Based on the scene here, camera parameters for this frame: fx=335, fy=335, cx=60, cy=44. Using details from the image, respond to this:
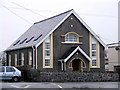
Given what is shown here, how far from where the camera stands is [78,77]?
1428 inches

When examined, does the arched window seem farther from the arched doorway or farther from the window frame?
the arched doorway

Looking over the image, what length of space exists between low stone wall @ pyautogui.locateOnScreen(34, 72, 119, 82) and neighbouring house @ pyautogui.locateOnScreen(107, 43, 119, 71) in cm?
2192

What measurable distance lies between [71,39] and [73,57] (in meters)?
2.88

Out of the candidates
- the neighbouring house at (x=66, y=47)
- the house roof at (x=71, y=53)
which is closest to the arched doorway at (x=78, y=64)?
the neighbouring house at (x=66, y=47)

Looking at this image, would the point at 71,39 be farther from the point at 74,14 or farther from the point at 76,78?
the point at 76,78

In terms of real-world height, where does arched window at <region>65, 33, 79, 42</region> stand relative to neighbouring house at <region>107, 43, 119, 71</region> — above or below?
above

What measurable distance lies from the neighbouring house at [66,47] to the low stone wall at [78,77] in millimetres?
5303

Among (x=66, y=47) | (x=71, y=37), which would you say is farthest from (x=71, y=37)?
(x=66, y=47)

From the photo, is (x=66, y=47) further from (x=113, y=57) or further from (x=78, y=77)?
(x=113, y=57)

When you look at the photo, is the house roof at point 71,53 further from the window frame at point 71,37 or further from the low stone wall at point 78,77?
the low stone wall at point 78,77

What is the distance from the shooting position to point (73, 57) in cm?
4231

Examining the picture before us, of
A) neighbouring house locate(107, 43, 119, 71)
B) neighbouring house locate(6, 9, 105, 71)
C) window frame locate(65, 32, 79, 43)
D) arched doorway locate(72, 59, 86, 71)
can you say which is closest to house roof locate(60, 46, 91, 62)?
neighbouring house locate(6, 9, 105, 71)

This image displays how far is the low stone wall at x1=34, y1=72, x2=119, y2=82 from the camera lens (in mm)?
34537

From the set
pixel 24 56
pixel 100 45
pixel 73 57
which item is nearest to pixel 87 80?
pixel 73 57
